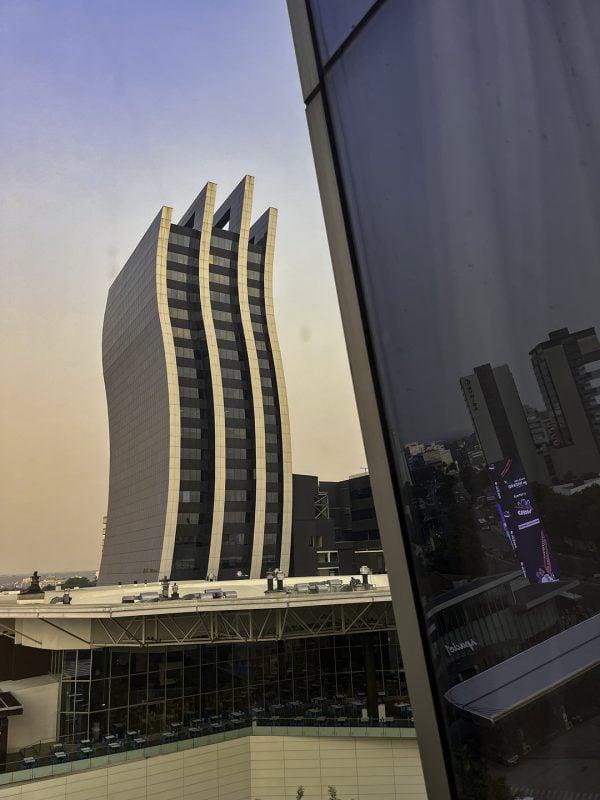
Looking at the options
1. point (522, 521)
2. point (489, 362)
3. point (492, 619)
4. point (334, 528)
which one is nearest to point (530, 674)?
point (492, 619)

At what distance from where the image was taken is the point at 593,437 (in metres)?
1.40

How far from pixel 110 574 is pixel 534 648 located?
5908 centimetres

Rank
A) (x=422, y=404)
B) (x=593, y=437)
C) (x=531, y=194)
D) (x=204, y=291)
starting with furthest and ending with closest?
(x=204, y=291)
(x=422, y=404)
(x=531, y=194)
(x=593, y=437)

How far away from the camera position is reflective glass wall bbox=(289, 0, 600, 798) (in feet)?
4.67

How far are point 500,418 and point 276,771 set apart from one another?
20.2 m

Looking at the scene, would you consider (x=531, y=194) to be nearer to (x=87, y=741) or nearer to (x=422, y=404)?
(x=422, y=404)

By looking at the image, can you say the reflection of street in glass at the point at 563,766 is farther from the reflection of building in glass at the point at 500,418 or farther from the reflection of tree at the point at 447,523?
the reflection of building in glass at the point at 500,418

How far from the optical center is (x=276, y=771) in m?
17.9

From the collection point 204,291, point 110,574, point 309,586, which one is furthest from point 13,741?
point 204,291

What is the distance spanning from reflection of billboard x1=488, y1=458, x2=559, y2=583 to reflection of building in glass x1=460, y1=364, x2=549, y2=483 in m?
0.04

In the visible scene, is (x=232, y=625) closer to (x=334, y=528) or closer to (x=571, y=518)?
(x=571, y=518)

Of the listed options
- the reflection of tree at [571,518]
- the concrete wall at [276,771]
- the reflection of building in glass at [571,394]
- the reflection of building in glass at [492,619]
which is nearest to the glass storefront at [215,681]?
the concrete wall at [276,771]

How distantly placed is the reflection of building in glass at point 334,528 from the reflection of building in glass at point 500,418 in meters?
51.1

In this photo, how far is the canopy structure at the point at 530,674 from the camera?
1355mm
